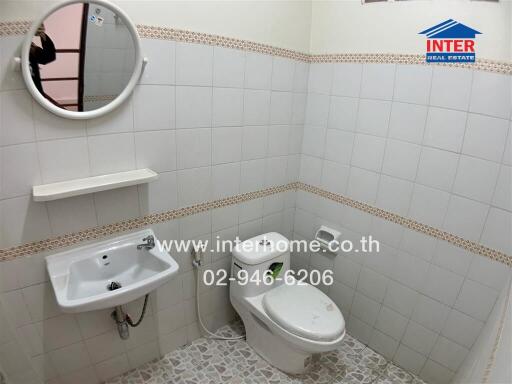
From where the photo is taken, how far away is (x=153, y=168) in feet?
5.00

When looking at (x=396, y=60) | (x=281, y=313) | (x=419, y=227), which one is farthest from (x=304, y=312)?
(x=396, y=60)

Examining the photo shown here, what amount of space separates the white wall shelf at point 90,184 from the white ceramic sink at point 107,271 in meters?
0.31

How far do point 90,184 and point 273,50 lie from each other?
1147mm

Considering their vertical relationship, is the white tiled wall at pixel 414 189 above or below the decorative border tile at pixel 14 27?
below

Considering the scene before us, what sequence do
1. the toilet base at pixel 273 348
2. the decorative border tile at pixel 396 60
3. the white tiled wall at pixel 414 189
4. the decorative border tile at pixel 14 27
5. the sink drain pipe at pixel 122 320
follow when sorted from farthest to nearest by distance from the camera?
the toilet base at pixel 273 348, the sink drain pipe at pixel 122 320, the white tiled wall at pixel 414 189, the decorative border tile at pixel 396 60, the decorative border tile at pixel 14 27

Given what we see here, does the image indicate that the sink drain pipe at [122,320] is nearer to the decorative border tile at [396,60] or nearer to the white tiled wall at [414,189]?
the white tiled wall at [414,189]

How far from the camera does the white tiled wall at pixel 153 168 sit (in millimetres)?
1248

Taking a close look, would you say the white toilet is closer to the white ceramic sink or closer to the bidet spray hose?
the bidet spray hose

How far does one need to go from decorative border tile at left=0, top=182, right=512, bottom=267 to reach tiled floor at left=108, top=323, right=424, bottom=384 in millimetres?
873

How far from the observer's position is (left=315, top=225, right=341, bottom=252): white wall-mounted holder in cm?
203

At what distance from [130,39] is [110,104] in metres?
0.27

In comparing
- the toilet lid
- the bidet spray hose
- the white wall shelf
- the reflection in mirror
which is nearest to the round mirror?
the reflection in mirror

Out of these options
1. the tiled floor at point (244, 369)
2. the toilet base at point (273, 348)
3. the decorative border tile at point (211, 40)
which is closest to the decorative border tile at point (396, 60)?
the decorative border tile at point (211, 40)

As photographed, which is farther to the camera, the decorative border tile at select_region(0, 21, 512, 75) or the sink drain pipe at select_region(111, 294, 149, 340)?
the sink drain pipe at select_region(111, 294, 149, 340)
